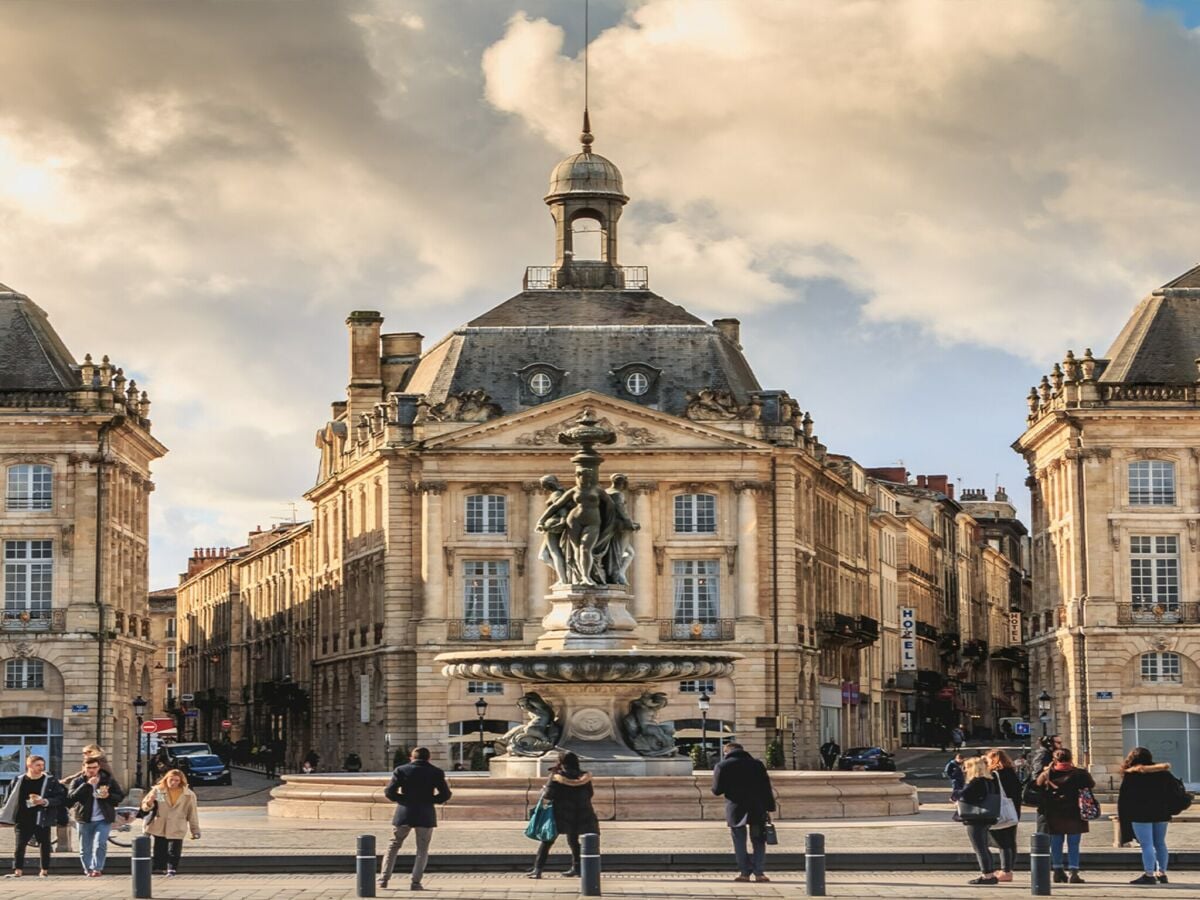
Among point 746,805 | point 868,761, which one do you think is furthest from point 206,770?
point 746,805

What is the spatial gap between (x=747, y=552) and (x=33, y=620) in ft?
71.6

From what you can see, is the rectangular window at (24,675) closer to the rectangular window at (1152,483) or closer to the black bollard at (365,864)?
the rectangular window at (1152,483)

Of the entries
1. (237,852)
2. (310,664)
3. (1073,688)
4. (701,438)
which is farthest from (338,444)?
(237,852)

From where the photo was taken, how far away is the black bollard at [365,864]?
30.2 metres

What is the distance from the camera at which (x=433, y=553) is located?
88.2m

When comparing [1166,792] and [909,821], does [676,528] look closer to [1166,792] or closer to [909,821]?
[909,821]

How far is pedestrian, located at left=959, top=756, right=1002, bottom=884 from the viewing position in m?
32.8

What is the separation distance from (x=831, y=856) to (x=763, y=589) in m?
53.8

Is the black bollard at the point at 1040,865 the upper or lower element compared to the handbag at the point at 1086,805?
→ lower

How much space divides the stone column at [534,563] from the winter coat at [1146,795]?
181 feet

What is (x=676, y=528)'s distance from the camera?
88.7 m

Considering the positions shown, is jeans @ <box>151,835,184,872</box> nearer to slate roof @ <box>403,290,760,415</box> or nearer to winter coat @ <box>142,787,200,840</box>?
winter coat @ <box>142,787,200,840</box>

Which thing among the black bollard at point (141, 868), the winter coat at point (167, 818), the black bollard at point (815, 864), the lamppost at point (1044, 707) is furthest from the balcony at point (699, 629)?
the black bollard at point (141, 868)

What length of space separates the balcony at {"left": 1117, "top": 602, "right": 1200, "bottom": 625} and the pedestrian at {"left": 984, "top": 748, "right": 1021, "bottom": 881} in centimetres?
4773
